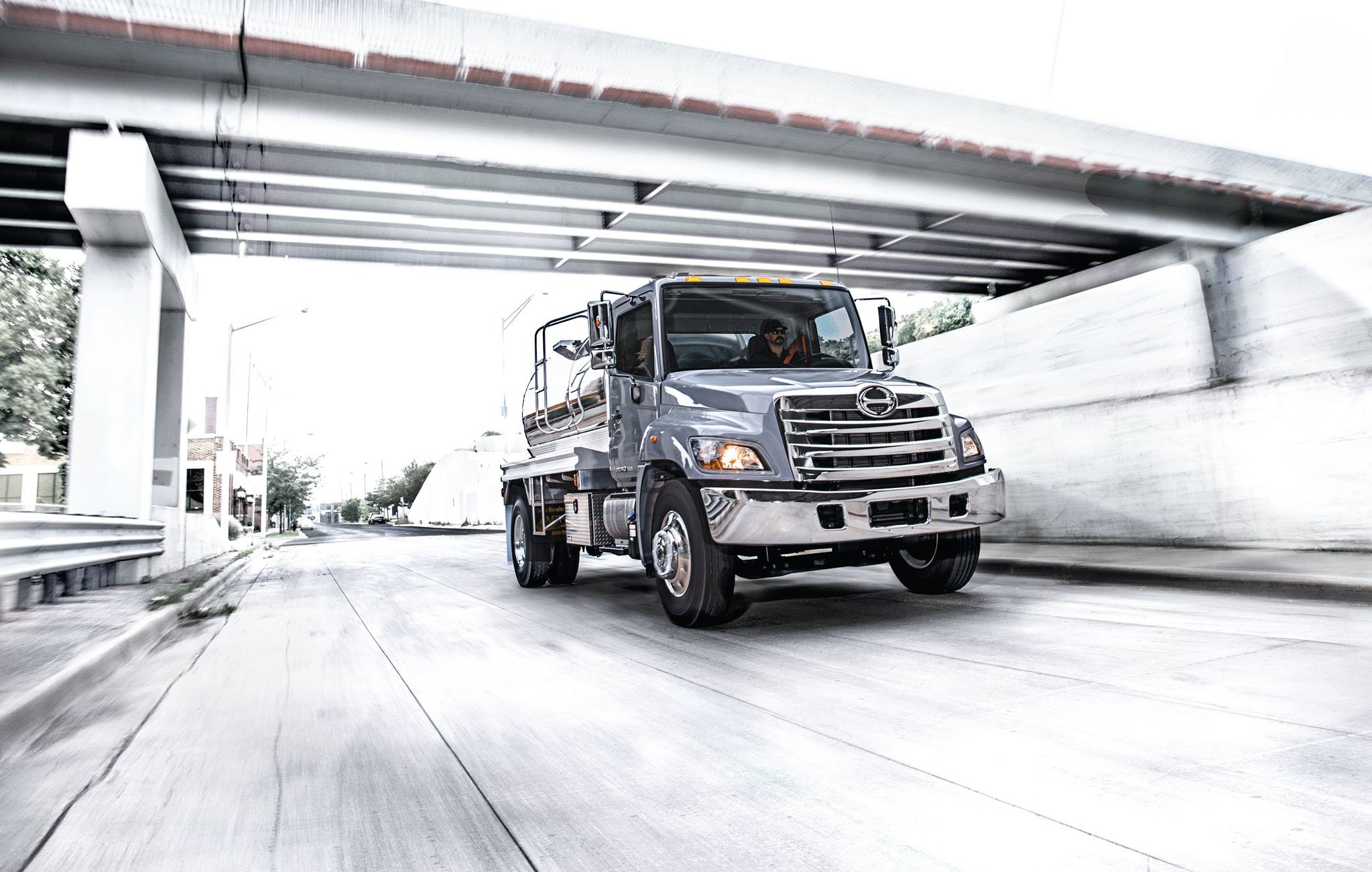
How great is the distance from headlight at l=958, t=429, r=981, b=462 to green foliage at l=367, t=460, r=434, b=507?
11259 centimetres

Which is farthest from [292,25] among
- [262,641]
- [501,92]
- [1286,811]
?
[1286,811]

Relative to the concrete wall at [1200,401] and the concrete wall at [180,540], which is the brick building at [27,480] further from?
the concrete wall at [1200,401]

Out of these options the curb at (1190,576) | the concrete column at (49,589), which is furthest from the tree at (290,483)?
the curb at (1190,576)

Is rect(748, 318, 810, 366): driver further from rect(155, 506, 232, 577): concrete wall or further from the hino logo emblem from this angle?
rect(155, 506, 232, 577): concrete wall

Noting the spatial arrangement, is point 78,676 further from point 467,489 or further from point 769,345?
point 467,489

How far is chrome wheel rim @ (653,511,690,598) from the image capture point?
6.96m

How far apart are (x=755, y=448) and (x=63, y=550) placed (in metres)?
7.91

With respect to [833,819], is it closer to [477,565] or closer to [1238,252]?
[1238,252]

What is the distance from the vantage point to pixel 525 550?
11539 millimetres

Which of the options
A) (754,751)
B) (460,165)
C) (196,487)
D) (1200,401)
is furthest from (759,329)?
(196,487)

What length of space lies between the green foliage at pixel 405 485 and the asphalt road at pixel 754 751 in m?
113

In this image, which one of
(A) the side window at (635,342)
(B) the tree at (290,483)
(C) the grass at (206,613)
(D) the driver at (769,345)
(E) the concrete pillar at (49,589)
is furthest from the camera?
(B) the tree at (290,483)

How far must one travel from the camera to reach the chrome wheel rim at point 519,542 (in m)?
11.6

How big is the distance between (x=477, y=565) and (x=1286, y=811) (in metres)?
15.2
